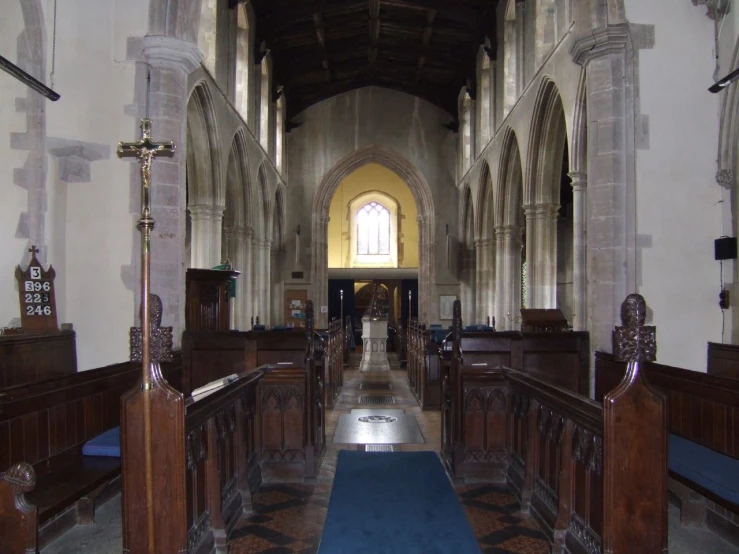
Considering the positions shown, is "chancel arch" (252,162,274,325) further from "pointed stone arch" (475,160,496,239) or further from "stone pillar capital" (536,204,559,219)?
"stone pillar capital" (536,204,559,219)

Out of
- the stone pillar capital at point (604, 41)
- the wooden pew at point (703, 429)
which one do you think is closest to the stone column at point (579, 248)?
the stone pillar capital at point (604, 41)

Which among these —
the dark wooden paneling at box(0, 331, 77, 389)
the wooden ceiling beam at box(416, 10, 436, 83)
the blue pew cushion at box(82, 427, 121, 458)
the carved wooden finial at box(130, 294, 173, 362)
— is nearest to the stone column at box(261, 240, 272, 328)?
the wooden ceiling beam at box(416, 10, 436, 83)

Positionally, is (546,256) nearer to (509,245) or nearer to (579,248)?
(579,248)

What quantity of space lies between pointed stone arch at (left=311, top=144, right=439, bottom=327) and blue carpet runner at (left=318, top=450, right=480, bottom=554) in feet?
38.5

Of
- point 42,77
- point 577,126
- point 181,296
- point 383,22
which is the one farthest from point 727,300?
point 383,22

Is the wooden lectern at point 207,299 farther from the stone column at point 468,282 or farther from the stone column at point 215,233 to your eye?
the stone column at point 468,282

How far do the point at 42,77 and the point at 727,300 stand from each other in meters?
6.34

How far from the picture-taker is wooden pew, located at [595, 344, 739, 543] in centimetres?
341

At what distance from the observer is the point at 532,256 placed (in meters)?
10.1

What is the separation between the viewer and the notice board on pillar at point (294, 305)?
53.6 ft

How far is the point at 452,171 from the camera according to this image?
16953mm

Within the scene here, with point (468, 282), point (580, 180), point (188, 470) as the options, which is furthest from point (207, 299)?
point (468, 282)

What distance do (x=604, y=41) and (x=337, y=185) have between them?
1153cm

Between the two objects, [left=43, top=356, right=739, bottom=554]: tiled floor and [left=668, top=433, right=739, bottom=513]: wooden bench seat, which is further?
[left=43, top=356, right=739, bottom=554]: tiled floor
